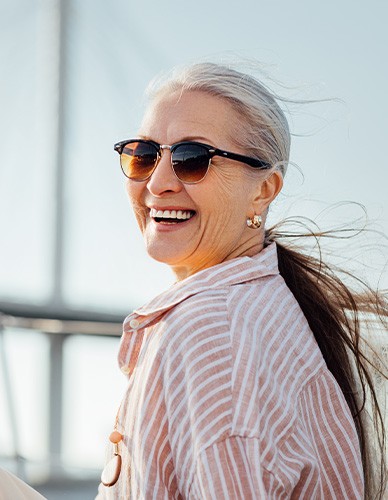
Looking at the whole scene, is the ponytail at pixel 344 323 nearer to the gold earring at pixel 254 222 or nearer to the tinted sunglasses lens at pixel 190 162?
the gold earring at pixel 254 222

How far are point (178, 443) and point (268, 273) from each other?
332 mm

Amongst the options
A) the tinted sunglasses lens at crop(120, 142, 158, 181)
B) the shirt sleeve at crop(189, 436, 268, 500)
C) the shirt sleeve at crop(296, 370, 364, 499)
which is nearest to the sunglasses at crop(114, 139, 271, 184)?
the tinted sunglasses lens at crop(120, 142, 158, 181)

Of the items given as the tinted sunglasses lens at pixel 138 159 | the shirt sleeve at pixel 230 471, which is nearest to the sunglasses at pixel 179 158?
the tinted sunglasses lens at pixel 138 159

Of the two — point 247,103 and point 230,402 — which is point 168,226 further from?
point 230,402

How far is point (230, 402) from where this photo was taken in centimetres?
140

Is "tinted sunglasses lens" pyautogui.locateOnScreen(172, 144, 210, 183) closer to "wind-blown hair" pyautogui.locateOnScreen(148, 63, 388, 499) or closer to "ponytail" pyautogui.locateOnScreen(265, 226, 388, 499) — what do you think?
"wind-blown hair" pyautogui.locateOnScreen(148, 63, 388, 499)

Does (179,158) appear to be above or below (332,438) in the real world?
above

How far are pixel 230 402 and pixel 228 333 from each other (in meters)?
0.09

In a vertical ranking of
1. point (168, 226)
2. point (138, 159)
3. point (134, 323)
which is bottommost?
point (134, 323)

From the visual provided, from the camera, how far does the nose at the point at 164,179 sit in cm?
176

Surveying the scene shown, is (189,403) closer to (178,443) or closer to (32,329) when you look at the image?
(178,443)

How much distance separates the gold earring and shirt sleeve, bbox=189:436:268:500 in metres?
0.49

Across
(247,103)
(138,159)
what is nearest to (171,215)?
(138,159)

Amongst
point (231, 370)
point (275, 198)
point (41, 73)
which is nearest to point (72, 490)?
point (275, 198)
